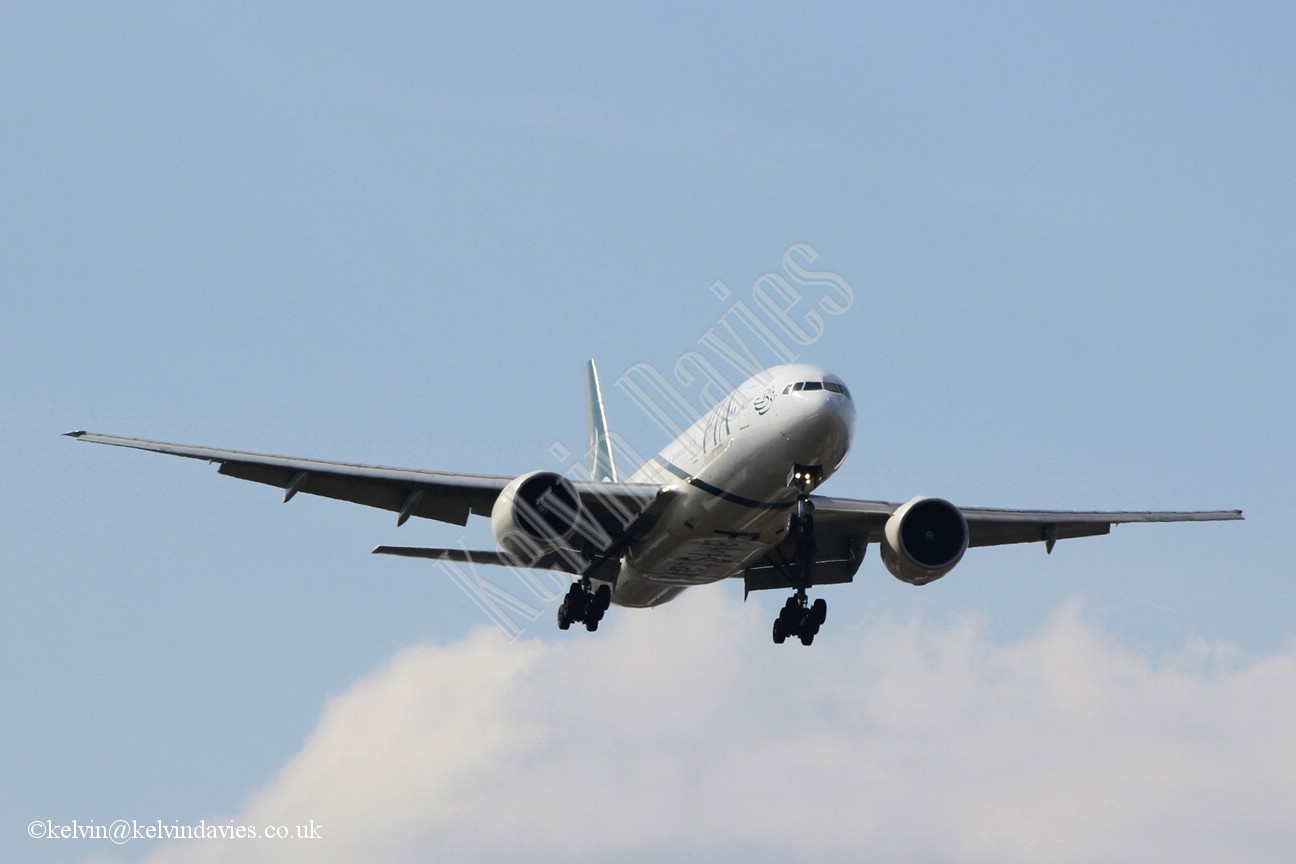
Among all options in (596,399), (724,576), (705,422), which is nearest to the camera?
(705,422)

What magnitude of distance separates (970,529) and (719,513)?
333 inches

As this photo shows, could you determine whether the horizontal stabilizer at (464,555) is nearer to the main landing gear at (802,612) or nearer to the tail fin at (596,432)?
the main landing gear at (802,612)

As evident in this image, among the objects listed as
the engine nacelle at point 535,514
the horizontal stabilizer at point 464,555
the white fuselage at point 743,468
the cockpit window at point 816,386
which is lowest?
the horizontal stabilizer at point 464,555

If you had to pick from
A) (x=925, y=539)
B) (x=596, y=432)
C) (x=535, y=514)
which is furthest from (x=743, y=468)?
(x=596, y=432)

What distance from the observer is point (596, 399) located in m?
54.6

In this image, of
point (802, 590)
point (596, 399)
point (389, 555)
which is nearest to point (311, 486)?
point (389, 555)

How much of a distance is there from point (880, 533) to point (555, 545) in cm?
822

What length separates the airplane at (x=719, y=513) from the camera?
1299 inches

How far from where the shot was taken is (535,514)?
112ft

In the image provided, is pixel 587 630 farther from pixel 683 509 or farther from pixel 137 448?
pixel 137 448

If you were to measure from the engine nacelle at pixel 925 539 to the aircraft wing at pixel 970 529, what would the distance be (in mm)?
1389

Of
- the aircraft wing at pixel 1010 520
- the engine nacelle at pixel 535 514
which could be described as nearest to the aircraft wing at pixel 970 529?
the aircraft wing at pixel 1010 520

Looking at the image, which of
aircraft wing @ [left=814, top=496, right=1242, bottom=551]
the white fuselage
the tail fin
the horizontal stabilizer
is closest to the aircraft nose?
the white fuselage

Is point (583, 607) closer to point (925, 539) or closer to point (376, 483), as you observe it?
point (376, 483)
